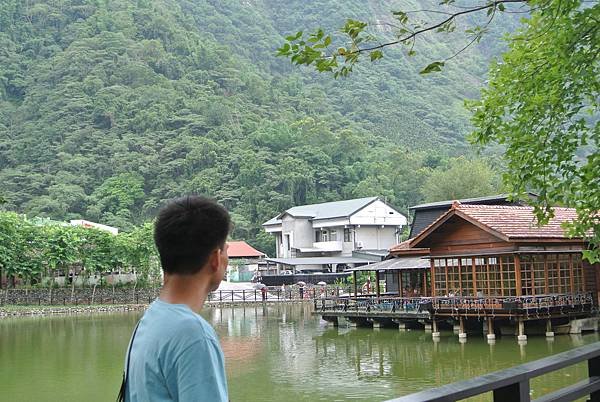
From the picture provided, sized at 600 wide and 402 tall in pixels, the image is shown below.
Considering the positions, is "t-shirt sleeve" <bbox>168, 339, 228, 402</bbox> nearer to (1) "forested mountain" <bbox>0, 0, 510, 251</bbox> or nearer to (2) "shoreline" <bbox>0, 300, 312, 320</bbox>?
(2) "shoreline" <bbox>0, 300, 312, 320</bbox>

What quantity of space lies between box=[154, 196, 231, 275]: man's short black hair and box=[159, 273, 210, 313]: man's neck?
0.02m

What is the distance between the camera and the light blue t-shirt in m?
1.68

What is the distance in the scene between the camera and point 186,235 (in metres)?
1.91

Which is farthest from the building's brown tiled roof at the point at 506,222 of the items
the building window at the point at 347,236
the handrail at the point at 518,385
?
the building window at the point at 347,236

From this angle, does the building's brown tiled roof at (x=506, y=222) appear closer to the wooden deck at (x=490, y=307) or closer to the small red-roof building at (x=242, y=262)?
the wooden deck at (x=490, y=307)

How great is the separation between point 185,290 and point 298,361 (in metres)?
15.1

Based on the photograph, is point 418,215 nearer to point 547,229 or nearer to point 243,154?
point 547,229

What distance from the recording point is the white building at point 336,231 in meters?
47.0

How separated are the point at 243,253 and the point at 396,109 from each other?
4558 centimetres

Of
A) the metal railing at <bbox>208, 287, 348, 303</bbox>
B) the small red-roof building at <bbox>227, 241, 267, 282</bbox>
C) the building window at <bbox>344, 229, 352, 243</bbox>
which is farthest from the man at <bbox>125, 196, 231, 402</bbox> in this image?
the small red-roof building at <bbox>227, 241, 267, 282</bbox>

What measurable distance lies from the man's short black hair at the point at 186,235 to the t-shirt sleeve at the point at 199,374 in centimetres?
29

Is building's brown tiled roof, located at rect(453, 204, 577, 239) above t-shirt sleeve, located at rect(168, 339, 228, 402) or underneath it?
above

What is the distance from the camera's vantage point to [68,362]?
17359 millimetres

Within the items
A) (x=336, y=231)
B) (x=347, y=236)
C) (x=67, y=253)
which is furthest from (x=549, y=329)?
(x=336, y=231)
